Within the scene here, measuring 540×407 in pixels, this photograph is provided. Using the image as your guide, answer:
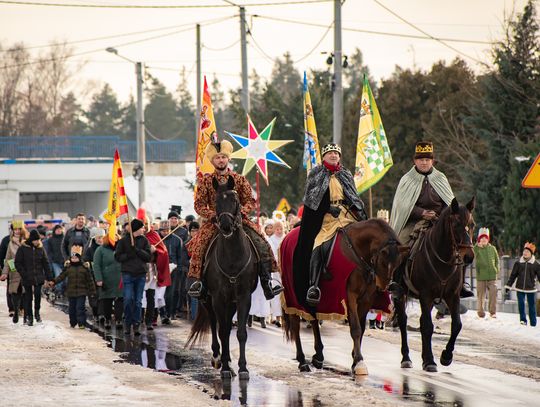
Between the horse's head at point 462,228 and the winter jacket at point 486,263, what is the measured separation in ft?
31.6

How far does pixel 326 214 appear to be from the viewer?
14172 millimetres

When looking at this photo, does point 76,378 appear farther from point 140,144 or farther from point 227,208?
point 140,144

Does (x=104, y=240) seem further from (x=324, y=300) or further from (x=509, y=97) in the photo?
(x=509, y=97)

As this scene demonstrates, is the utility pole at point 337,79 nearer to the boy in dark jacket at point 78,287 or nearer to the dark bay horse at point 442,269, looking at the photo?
the boy in dark jacket at point 78,287

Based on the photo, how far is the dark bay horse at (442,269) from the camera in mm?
13625

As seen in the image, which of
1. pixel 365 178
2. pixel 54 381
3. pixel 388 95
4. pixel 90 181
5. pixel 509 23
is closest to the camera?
pixel 54 381

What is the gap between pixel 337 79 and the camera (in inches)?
1200

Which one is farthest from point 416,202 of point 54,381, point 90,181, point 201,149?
point 90,181

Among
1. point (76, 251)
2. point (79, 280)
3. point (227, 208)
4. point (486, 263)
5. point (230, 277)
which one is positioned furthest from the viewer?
point (486, 263)

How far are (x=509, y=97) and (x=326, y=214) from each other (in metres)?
24.5

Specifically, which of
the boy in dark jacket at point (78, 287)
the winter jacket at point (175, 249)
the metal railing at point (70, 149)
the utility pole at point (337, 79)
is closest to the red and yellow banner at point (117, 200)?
the boy in dark jacket at point (78, 287)

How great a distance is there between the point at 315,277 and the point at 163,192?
59.1 metres

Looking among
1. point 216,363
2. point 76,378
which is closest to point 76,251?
point 216,363

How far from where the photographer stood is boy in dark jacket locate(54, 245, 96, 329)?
2147cm
